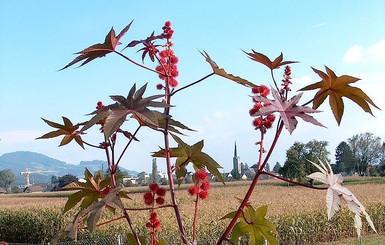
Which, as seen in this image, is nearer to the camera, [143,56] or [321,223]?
[143,56]

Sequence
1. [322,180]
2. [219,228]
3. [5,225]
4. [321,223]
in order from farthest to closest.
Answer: [5,225], [321,223], [219,228], [322,180]

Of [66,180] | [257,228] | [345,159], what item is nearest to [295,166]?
[66,180]

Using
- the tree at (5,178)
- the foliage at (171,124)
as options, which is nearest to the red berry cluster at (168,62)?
the foliage at (171,124)

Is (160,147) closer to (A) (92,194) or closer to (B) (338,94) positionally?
(A) (92,194)

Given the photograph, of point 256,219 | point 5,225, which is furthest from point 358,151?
point 256,219

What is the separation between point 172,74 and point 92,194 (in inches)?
14.1

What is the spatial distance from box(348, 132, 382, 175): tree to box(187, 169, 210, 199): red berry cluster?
213ft

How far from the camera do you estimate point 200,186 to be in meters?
0.98

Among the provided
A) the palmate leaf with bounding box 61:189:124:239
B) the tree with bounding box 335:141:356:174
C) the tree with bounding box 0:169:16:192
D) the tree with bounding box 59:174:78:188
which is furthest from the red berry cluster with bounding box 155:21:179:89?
the tree with bounding box 0:169:16:192

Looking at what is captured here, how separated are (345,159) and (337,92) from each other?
66398 millimetres

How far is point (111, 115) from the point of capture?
807 mm

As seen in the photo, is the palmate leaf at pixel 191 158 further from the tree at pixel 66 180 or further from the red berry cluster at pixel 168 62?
the tree at pixel 66 180

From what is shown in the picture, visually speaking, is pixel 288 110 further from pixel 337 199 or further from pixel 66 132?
pixel 66 132

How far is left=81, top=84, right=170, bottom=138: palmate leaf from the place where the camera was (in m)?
0.79
